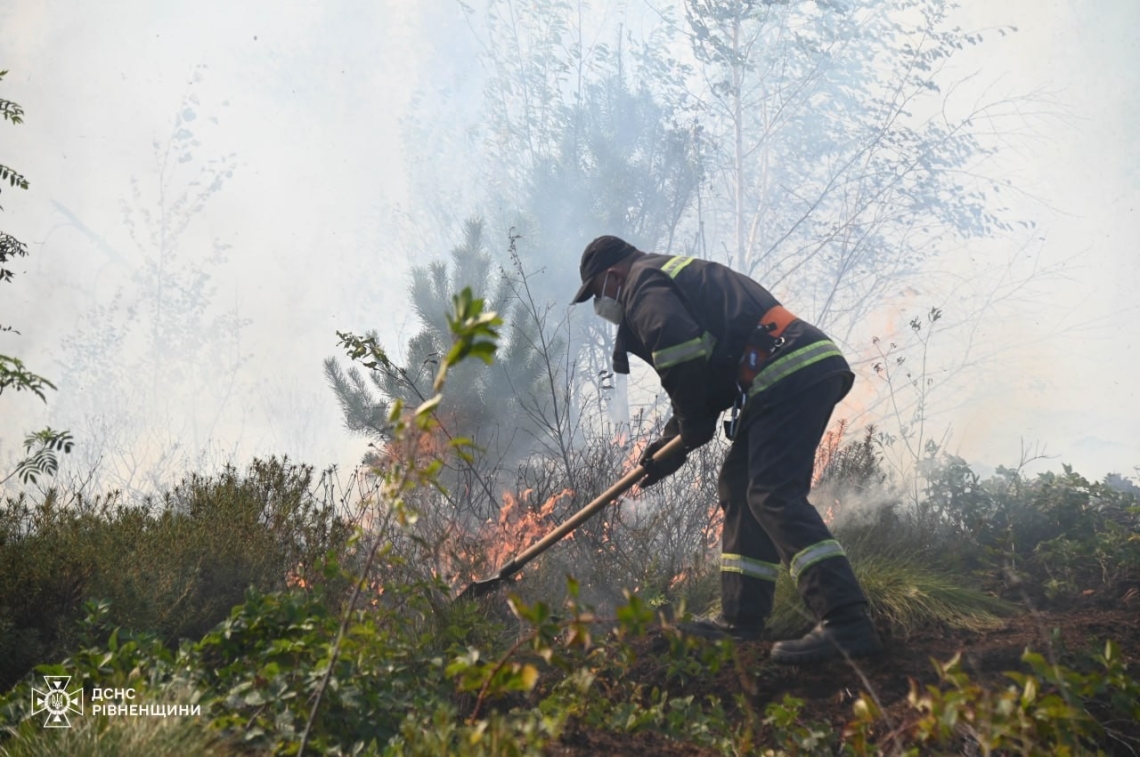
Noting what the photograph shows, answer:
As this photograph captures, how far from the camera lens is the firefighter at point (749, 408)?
3266 mm

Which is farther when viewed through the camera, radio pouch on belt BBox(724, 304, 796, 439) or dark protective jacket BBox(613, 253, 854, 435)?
radio pouch on belt BBox(724, 304, 796, 439)

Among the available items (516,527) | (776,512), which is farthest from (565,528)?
(516,527)

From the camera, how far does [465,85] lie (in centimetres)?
1733

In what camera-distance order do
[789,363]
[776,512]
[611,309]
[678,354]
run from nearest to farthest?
[776,512] < [678,354] < [789,363] < [611,309]

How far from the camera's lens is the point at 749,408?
3.62 m

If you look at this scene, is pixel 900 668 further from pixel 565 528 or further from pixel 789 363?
pixel 565 528

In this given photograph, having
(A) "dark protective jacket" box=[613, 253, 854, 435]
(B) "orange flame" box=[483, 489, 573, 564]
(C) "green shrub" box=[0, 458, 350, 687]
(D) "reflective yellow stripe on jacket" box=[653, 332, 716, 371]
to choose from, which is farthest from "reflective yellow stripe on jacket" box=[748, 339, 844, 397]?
(C) "green shrub" box=[0, 458, 350, 687]

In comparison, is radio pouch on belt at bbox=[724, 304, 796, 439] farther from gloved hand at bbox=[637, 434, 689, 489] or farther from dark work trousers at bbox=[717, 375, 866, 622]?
gloved hand at bbox=[637, 434, 689, 489]

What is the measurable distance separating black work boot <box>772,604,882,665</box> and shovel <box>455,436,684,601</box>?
880 millimetres

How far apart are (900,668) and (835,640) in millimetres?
272

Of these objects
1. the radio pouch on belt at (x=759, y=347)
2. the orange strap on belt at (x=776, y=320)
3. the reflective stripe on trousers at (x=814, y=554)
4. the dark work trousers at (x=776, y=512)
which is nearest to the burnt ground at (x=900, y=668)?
the dark work trousers at (x=776, y=512)

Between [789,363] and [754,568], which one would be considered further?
[754,568]

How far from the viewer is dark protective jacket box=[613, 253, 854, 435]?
347 centimetres

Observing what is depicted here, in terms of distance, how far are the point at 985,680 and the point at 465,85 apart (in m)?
16.4
